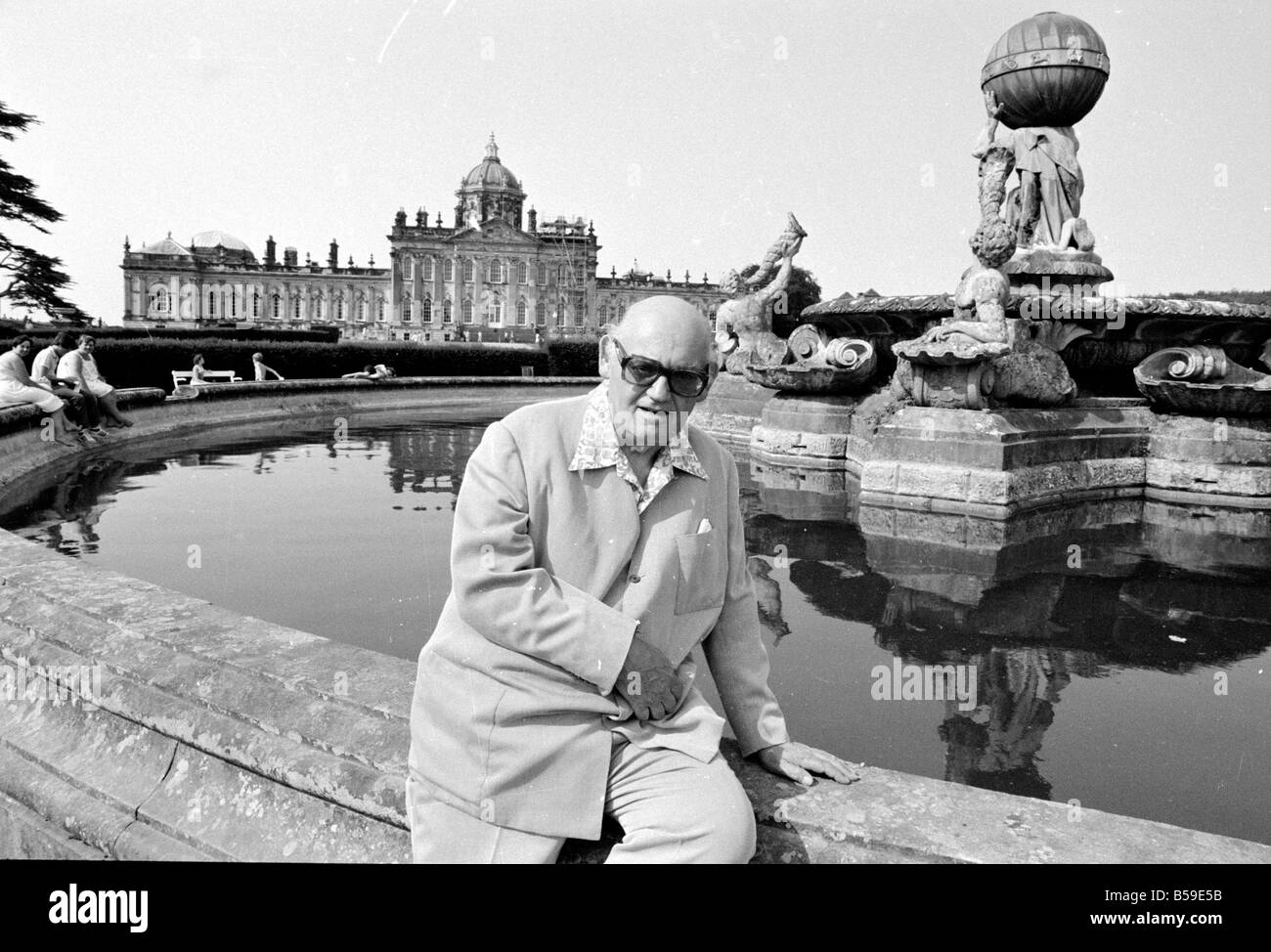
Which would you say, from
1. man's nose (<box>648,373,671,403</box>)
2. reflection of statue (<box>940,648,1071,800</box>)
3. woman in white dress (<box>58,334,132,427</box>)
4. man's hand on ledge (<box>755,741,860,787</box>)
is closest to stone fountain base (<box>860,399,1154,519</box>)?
reflection of statue (<box>940,648,1071,800</box>)

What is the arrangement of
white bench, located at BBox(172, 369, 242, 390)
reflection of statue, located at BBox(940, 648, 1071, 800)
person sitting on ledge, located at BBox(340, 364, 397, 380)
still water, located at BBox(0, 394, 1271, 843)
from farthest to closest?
white bench, located at BBox(172, 369, 242, 390)
person sitting on ledge, located at BBox(340, 364, 397, 380)
still water, located at BBox(0, 394, 1271, 843)
reflection of statue, located at BBox(940, 648, 1071, 800)

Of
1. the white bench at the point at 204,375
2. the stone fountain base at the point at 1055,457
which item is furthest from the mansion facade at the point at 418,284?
the stone fountain base at the point at 1055,457

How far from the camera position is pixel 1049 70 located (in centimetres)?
1017

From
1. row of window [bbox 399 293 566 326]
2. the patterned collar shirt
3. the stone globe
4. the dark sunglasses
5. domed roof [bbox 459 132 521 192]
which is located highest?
domed roof [bbox 459 132 521 192]

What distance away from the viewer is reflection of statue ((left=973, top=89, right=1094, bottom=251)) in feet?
34.2

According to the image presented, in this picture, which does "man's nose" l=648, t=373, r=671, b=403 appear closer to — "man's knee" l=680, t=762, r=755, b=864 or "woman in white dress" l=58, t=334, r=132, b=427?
"man's knee" l=680, t=762, r=755, b=864

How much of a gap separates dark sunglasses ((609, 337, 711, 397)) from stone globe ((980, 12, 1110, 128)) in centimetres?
1025

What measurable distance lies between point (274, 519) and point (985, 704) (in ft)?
16.0

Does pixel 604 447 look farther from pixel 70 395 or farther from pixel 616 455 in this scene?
pixel 70 395

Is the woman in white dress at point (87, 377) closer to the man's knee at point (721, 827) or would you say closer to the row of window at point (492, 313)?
the man's knee at point (721, 827)

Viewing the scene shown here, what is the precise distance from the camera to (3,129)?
25594mm

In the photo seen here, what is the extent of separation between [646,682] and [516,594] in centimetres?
30

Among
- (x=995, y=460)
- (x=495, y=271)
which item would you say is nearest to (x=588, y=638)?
(x=995, y=460)
